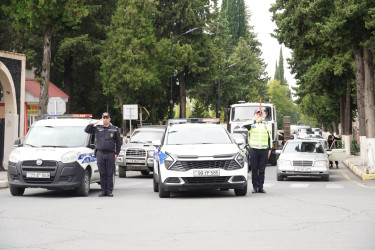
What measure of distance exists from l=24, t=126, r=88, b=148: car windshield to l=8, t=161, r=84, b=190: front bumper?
1.08m

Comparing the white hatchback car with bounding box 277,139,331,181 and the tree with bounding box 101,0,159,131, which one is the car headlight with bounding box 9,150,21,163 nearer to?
the white hatchback car with bounding box 277,139,331,181

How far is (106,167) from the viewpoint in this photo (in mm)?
16781

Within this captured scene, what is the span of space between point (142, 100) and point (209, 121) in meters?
33.7

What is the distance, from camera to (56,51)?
155 feet

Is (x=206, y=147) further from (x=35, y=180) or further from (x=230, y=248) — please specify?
(x=230, y=248)

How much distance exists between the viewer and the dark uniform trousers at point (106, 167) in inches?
657

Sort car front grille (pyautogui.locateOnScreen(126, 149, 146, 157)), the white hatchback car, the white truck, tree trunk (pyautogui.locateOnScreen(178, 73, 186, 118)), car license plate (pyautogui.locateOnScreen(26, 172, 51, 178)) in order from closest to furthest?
1. car license plate (pyautogui.locateOnScreen(26, 172, 51, 178))
2. the white hatchback car
3. car front grille (pyautogui.locateOnScreen(126, 149, 146, 157))
4. the white truck
5. tree trunk (pyautogui.locateOnScreen(178, 73, 186, 118))

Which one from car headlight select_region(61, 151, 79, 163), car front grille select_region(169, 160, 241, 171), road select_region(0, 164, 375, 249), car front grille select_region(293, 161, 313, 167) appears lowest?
road select_region(0, 164, 375, 249)

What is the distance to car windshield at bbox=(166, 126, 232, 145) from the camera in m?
16.6

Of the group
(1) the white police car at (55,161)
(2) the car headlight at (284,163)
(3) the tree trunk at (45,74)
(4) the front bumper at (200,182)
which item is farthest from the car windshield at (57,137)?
(3) the tree trunk at (45,74)

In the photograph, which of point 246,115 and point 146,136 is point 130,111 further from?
point 146,136

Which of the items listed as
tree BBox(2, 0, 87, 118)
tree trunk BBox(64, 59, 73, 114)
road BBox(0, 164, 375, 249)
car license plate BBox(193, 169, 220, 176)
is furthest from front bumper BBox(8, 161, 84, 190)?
tree trunk BBox(64, 59, 73, 114)

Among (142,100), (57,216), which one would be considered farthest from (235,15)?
(57,216)

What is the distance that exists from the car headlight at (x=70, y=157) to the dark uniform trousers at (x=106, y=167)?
1.75 feet
